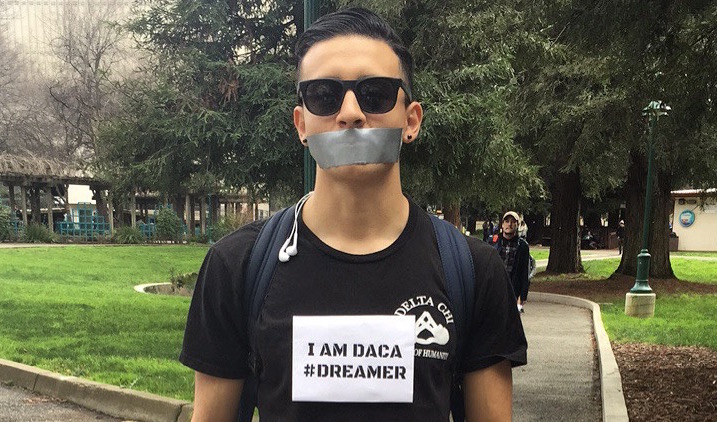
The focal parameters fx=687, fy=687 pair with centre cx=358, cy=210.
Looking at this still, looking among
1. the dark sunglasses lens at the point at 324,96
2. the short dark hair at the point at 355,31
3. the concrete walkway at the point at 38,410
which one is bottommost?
the concrete walkway at the point at 38,410

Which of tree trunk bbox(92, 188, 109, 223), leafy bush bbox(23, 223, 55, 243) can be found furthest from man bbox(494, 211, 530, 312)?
tree trunk bbox(92, 188, 109, 223)

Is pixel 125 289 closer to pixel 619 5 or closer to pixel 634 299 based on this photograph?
pixel 634 299

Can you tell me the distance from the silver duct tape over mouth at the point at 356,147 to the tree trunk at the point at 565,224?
18.8m

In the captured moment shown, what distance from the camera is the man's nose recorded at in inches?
62.2

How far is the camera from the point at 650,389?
6602mm

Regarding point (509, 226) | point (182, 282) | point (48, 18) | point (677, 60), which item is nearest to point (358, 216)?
point (677, 60)

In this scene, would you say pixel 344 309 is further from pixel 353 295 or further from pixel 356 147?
pixel 356 147

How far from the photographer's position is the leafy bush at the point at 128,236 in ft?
107

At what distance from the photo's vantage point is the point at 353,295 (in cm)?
152

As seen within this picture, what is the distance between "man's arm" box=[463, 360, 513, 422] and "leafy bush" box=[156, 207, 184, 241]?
33.0 m

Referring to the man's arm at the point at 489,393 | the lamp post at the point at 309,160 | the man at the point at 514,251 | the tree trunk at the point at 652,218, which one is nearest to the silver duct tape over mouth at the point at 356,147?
the man's arm at the point at 489,393

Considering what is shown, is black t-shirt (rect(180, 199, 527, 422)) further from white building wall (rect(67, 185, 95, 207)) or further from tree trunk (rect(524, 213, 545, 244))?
white building wall (rect(67, 185, 95, 207))

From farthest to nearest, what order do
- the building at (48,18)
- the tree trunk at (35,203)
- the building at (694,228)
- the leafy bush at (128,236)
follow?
1. the building at (48,18)
2. the building at (694,228)
3. the tree trunk at (35,203)
4. the leafy bush at (128,236)

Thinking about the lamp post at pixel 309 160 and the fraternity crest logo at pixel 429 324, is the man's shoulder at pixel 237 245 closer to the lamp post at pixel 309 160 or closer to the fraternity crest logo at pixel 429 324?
the fraternity crest logo at pixel 429 324
